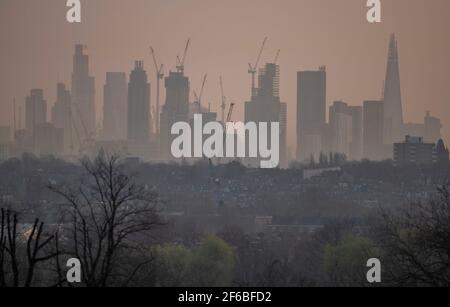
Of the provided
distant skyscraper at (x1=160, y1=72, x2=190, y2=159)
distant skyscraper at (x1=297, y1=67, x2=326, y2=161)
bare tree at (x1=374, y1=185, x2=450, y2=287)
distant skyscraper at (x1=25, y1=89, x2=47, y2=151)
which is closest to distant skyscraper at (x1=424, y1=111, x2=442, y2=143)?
distant skyscraper at (x1=297, y1=67, x2=326, y2=161)

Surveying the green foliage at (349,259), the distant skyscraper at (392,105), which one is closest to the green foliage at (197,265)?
the green foliage at (349,259)

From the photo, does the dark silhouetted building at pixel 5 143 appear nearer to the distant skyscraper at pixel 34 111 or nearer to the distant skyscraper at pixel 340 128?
the distant skyscraper at pixel 34 111

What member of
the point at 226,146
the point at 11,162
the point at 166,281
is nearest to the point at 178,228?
the point at 166,281

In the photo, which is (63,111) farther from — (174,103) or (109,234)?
(109,234)

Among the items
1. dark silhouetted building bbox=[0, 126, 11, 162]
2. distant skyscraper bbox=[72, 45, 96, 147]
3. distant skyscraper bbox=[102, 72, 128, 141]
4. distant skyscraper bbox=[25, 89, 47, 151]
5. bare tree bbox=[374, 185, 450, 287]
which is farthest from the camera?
distant skyscraper bbox=[102, 72, 128, 141]

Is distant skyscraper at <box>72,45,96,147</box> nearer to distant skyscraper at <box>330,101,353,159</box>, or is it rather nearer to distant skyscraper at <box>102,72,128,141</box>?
distant skyscraper at <box>102,72,128,141</box>
